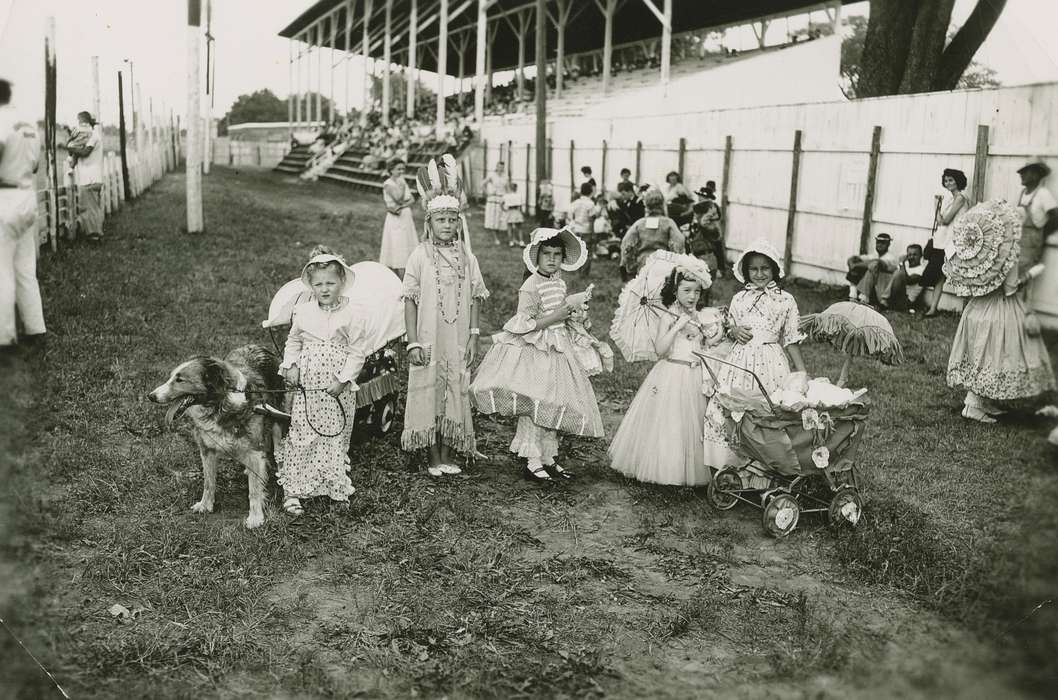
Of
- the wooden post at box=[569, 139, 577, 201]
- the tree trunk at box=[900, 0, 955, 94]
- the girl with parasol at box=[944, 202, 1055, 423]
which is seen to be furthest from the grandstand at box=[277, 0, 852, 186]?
the tree trunk at box=[900, 0, 955, 94]

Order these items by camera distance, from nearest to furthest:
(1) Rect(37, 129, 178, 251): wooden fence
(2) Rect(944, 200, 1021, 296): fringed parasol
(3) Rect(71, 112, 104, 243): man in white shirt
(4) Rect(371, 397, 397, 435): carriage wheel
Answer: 1. (3) Rect(71, 112, 104, 243): man in white shirt
2. (1) Rect(37, 129, 178, 251): wooden fence
3. (2) Rect(944, 200, 1021, 296): fringed parasol
4. (4) Rect(371, 397, 397, 435): carriage wheel

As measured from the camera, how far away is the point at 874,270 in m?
10.3

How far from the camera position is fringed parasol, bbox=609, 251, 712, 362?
5.24 meters

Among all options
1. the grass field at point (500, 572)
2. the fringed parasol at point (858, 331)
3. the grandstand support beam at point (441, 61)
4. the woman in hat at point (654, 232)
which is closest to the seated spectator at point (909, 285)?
the grass field at point (500, 572)

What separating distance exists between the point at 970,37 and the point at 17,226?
1.97 metres

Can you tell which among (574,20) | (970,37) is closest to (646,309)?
(970,37)

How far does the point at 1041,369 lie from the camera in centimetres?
178

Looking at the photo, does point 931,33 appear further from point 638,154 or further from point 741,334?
point 638,154

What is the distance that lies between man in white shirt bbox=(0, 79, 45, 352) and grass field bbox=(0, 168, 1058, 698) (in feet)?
0.35

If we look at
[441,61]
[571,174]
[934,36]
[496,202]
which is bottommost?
Result: [496,202]

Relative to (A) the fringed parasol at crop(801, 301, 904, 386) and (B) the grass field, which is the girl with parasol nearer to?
(B) the grass field

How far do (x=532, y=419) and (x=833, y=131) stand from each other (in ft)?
30.5

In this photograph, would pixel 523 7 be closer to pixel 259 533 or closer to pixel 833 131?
pixel 833 131

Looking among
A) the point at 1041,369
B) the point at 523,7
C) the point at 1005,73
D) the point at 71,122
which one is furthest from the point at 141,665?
the point at 523,7
